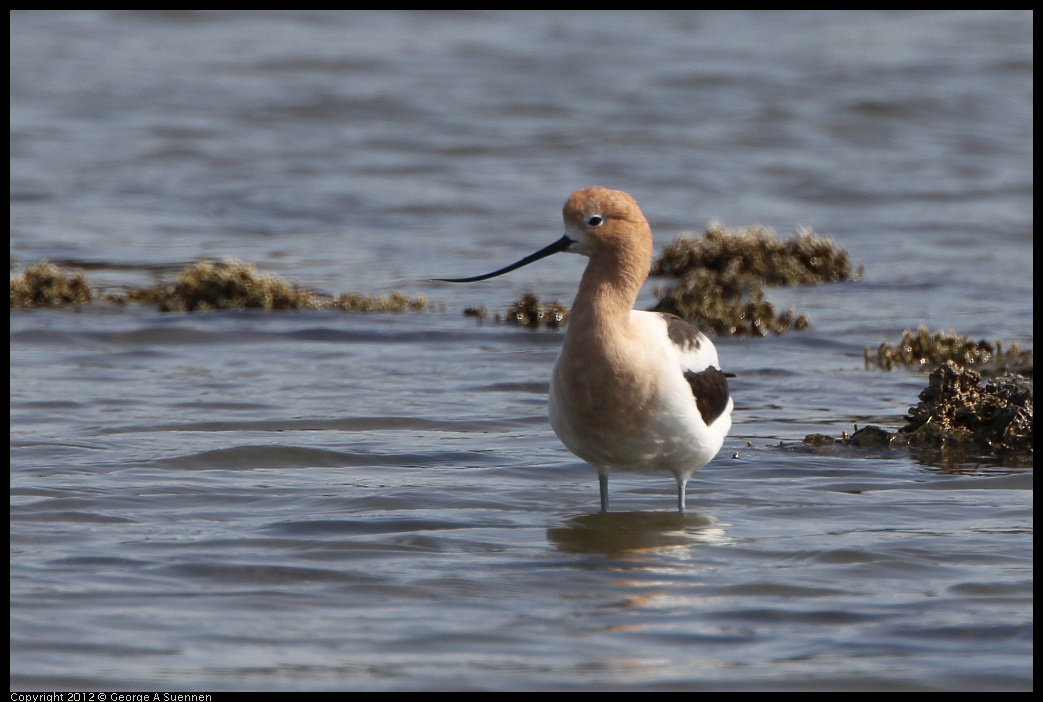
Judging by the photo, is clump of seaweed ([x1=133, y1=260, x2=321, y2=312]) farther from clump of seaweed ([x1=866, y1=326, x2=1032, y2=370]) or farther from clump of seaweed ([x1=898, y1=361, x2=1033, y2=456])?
clump of seaweed ([x1=898, y1=361, x2=1033, y2=456])

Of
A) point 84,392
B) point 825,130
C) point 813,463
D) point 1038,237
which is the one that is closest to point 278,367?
point 84,392

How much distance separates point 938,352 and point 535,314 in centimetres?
329

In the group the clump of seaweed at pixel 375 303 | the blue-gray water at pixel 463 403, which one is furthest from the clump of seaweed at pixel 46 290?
the clump of seaweed at pixel 375 303

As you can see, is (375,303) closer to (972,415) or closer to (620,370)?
(972,415)

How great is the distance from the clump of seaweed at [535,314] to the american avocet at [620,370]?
524cm

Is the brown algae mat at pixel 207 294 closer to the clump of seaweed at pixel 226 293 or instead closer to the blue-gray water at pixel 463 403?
the clump of seaweed at pixel 226 293

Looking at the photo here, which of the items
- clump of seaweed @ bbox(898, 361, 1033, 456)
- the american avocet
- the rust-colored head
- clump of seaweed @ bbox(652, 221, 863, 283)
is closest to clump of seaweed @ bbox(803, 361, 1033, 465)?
clump of seaweed @ bbox(898, 361, 1033, 456)

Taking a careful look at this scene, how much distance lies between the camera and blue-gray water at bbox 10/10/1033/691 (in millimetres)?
5637

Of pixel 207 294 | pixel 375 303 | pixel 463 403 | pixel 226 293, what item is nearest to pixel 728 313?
pixel 375 303

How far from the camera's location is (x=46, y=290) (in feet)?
41.9

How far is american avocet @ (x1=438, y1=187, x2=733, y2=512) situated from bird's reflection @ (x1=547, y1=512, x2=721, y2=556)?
0.89 ft

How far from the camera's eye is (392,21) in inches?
1254

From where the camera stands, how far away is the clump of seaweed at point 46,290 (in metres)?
12.7
